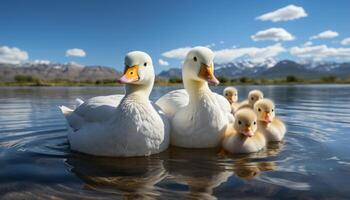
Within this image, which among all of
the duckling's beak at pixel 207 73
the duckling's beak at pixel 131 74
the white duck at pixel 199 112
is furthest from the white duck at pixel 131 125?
the duckling's beak at pixel 207 73

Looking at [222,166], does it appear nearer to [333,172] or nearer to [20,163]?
[333,172]

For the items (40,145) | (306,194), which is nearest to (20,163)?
(40,145)

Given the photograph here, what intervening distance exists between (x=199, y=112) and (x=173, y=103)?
1.46m

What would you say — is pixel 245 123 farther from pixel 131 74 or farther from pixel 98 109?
pixel 98 109

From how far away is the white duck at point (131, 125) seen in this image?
712 centimetres

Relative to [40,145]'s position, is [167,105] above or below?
above

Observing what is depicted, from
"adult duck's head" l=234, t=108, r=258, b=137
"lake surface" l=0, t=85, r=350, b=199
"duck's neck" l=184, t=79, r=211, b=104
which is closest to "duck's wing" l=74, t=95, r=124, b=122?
"lake surface" l=0, t=85, r=350, b=199

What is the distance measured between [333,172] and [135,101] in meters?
3.89

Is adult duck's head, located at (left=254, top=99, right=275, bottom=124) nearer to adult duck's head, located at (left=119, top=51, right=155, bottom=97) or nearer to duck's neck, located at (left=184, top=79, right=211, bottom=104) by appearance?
duck's neck, located at (left=184, top=79, right=211, bottom=104)

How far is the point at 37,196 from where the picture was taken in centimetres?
529

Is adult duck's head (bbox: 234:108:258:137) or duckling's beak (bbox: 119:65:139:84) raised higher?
duckling's beak (bbox: 119:65:139:84)

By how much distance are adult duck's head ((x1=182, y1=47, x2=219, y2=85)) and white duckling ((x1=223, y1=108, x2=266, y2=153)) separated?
1172 mm

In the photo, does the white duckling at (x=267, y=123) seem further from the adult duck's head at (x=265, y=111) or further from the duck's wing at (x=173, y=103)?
the duck's wing at (x=173, y=103)

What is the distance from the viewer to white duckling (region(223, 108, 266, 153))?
793 centimetres
